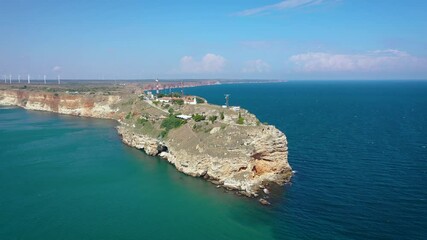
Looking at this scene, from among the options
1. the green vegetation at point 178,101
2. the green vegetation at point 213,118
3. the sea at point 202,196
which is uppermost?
the green vegetation at point 178,101

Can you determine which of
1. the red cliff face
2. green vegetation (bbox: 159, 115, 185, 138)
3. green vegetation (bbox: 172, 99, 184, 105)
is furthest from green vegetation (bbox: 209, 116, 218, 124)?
the red cliff face

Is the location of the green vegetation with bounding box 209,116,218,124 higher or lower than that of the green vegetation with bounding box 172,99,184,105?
lower

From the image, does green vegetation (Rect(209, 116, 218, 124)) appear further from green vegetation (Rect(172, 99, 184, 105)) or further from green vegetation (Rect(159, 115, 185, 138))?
green vegetation (Rect(172, 99, 184, 105))

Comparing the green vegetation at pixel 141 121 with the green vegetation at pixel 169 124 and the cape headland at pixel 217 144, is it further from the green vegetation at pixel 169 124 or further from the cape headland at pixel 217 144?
the green vegetation at pixel 169 124

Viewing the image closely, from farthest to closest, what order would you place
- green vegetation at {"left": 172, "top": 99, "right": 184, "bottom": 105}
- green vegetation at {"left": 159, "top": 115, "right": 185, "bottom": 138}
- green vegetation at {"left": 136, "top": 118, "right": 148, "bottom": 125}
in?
green vegetation at {"left": 172, "top": 99, "right": 184, "bottom": 105} → green vegetation at {"left": 136, "top": 118, "right": 148, "bottom": 125} → green vegetation at {"left": 159, "top": 115, "right": 185, "bottom": 138}

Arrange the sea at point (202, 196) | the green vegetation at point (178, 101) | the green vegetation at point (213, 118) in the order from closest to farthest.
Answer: the sea at point (202, 196) → the green vegetation at point (213, 118) → the green vegetation at point (178, 101)

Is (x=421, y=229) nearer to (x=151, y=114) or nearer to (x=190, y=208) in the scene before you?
(x=190, y=208)

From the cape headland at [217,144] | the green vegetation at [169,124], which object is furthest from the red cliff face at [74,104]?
the green vegetation at [169,124]
